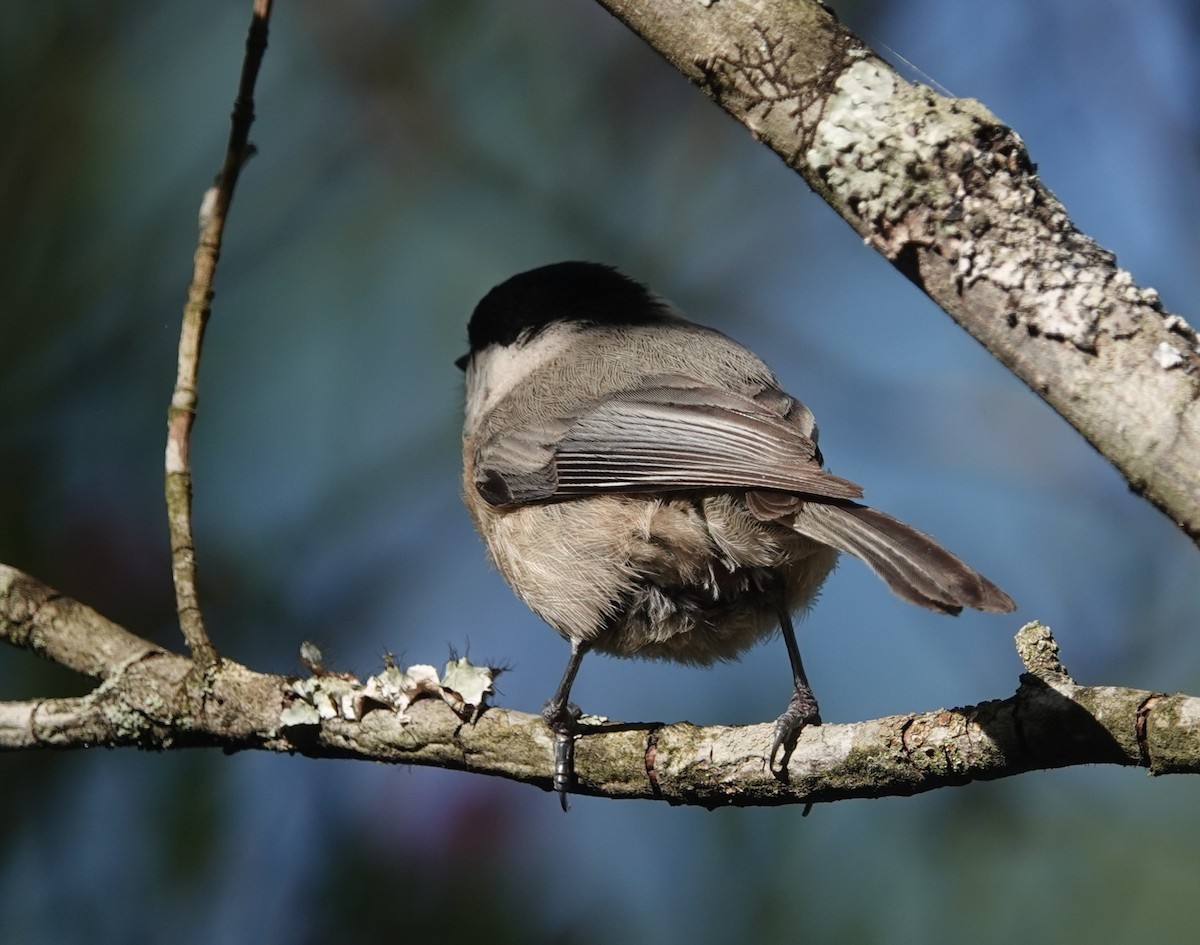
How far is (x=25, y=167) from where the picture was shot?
4547 mm

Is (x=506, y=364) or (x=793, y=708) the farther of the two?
(x=506, y=364)

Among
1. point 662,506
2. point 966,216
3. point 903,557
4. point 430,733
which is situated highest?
point 662,506

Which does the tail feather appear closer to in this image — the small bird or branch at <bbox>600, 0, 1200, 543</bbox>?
the small bird

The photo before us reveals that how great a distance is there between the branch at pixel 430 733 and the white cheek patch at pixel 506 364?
149 cm

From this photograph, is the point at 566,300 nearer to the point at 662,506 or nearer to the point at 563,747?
the point at 662,506

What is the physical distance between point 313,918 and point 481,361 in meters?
1.81

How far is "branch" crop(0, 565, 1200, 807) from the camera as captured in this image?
196cm

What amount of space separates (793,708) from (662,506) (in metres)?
0.59

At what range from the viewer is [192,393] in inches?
107

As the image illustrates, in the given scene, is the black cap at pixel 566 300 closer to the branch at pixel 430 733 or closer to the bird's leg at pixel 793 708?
the bird's leg at pixel 793 708

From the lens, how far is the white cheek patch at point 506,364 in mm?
3881

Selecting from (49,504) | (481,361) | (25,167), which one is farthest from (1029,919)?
(25,167)

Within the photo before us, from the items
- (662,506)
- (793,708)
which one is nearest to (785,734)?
(793,708)

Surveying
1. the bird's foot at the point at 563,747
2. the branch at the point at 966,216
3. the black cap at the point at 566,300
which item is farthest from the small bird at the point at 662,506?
the branch at the point at 966,216
